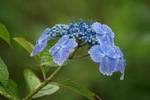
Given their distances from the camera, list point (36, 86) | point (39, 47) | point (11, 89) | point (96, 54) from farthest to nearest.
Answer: point (36, 86)
point (11, 89)
point (39, 47)
point (96, 54)

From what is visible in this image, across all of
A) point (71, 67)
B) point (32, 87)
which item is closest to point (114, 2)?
point (71, 67)

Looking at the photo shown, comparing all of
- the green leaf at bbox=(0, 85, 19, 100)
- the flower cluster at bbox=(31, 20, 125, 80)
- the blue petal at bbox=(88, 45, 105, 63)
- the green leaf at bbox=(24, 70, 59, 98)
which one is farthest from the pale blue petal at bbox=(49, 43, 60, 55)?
the green leaf at bbox=(24, 70, 59, 98)

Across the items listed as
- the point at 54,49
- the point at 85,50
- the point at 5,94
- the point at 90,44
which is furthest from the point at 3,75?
the point at 85,50

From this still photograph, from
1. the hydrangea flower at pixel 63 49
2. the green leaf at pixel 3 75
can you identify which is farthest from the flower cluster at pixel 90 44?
the green leaf at pixel 3 75

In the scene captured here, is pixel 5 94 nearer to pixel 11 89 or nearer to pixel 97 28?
pixel 11 89

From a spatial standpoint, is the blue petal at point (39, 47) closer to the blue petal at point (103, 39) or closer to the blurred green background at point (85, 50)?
the blue petal at point (103, 39)

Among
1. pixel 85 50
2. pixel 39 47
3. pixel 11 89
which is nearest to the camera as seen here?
pixel 39 47

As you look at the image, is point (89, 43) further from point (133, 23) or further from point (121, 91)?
point (133, 23)
